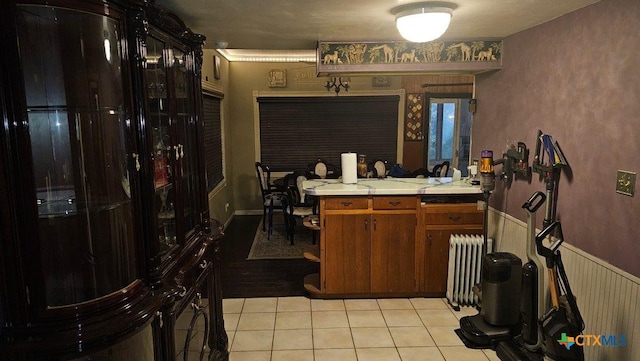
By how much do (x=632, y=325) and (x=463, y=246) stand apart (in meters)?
1.42

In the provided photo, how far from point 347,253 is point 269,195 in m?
2.56

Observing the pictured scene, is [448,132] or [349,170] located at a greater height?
[448,132]

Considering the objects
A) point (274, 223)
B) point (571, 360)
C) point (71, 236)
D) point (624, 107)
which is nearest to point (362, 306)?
point (571, 360)

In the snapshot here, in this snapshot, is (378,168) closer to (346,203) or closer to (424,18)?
(346,203)

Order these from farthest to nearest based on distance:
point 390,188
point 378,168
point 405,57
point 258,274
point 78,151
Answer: point 378,168 → point 258,274 → point 390,188 → point 405,57 → point 78,151

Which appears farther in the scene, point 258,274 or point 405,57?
point 258,274

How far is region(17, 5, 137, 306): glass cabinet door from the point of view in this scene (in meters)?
1.27

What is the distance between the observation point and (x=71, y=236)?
55.1 inches

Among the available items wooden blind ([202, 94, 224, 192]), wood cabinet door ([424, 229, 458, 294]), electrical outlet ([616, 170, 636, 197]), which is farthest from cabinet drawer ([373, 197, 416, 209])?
wooden blind ([202, 94, 224, 192])

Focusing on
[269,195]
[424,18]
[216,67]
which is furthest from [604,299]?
[216,67]

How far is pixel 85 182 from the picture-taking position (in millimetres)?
1431

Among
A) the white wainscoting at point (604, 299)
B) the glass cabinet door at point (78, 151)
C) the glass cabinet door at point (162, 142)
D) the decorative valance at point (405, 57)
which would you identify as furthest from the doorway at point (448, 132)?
the glass cabinet door at point (78, 151)

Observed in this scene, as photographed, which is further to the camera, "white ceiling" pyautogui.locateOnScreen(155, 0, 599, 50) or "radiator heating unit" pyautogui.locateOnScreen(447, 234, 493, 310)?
"radiator heating unit" pyautogui.locateOnScreen(447, 234, 493, 310)

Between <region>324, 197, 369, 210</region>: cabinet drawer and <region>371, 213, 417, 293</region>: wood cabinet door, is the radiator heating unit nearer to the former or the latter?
<region>371, 213, 417, 293</region>: wood cabinet door
